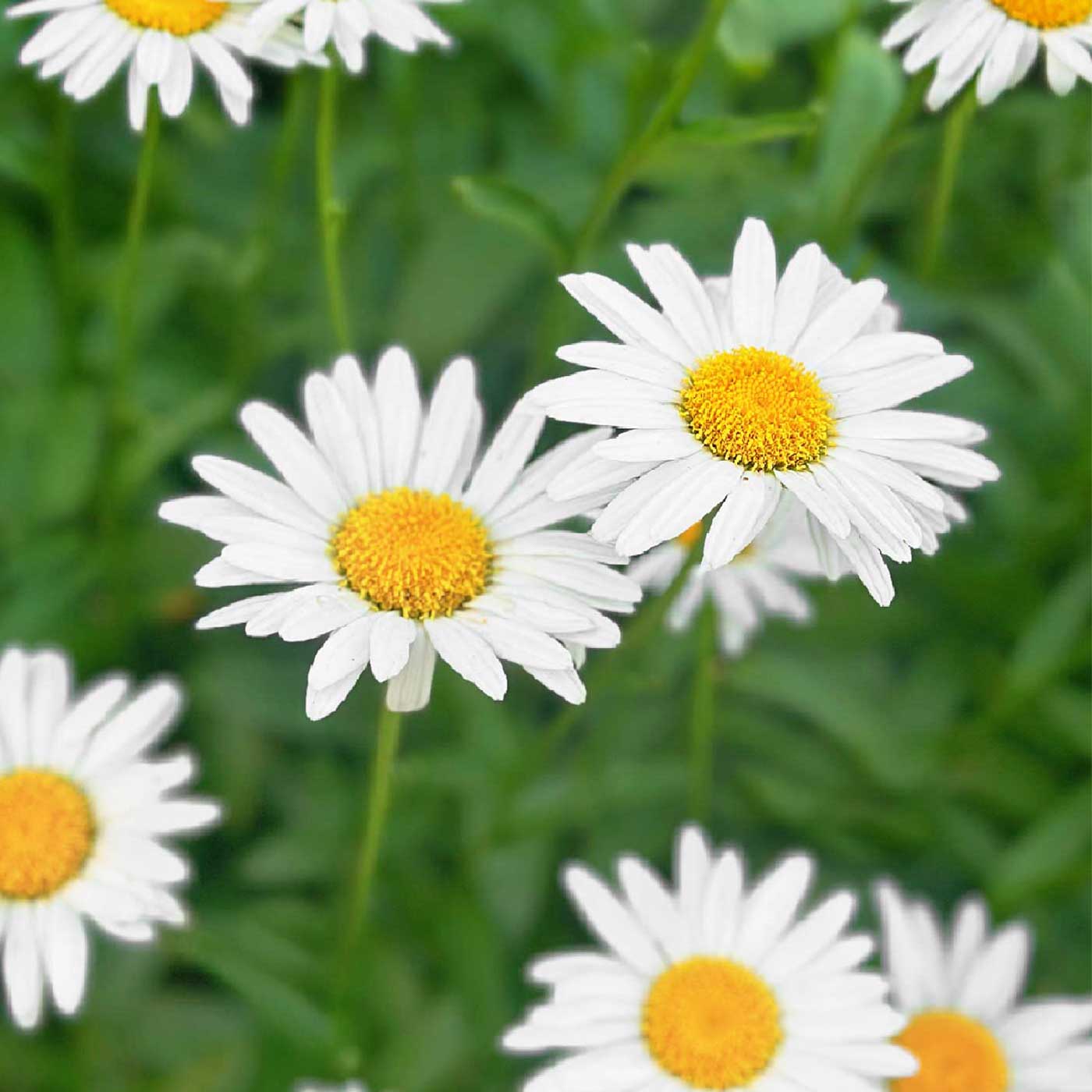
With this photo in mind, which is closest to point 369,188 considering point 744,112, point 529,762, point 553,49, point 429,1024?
point 553,49

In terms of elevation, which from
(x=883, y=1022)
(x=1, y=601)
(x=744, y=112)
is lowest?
(x=883, y=1022)

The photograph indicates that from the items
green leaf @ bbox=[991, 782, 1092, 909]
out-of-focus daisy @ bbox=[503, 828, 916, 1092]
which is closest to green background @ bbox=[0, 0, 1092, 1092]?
green leaf @ bbox=[991, 782, 1092, 909]

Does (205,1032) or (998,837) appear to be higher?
(998,837)

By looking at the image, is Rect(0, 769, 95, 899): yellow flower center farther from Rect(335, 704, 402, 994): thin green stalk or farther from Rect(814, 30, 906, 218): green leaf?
Rect(814, 30, 906, 218): green leaf

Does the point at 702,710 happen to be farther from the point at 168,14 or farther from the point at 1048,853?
the point at 168,14

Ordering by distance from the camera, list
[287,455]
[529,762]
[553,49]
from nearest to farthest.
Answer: [287,455] → [529,762] → [553,49]

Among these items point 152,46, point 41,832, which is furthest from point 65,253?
point 41,832

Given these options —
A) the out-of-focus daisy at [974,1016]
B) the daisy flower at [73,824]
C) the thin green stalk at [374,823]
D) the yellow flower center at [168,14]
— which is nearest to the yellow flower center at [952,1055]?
the out-of-focus daisy at [974,1016]

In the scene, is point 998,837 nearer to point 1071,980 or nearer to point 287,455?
point 1071,980
